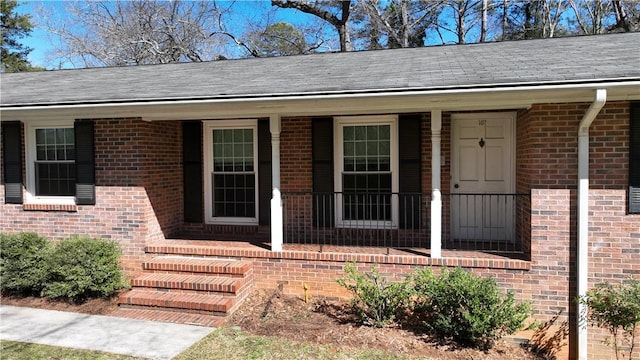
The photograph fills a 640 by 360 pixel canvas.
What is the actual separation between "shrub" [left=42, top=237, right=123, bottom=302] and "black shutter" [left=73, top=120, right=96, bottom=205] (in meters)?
0.82

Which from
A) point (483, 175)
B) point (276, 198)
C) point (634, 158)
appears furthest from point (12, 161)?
point (634, 158)

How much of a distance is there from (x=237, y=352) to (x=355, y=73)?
4.11m

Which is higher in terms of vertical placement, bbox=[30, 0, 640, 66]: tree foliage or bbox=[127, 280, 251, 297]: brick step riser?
bbox=[30, 0, 640, 66]: tree foliage

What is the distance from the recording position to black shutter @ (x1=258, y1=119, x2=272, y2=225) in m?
7.71

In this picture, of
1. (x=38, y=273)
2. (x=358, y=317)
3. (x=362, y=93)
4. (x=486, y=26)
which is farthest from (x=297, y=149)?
(x=486, y=26)

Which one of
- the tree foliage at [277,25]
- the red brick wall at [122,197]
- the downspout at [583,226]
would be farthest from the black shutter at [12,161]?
the tree foliage at [277,25]

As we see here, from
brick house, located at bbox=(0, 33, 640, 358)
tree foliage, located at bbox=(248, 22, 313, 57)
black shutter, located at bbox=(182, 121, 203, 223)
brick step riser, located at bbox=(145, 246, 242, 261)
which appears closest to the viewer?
brick house, located at bbox=(0, 33, 640, 358)

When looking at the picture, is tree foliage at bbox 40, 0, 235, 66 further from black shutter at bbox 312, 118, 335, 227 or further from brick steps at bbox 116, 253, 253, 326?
brick steps at bbox 116, 253, 253, 326

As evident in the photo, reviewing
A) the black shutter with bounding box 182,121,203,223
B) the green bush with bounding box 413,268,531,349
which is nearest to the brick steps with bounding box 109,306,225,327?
the black shutter with bounding box 182,121,203,223

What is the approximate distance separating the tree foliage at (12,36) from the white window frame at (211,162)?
19.2 metres

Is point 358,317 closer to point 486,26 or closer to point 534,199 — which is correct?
point 534,199

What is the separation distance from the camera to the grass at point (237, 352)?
4496 millimetres

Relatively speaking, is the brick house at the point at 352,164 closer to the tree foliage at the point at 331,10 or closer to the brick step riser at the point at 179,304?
the brick step riser at the point at 179,304

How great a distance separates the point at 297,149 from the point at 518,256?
12.8 ft
